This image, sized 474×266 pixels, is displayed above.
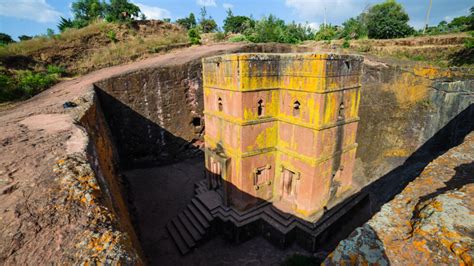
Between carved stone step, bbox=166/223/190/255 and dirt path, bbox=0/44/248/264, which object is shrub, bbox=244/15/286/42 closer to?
carved stone step, bbox=166/223/190/255

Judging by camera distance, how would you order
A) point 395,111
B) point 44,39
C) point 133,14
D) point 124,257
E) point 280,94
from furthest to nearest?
1. point 133,14
2. point 44,39
3. point 395,111
4. point 280,94
5. point 124,257

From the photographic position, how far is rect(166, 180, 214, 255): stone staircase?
8.17m

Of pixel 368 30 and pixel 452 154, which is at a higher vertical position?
pixel 368 30

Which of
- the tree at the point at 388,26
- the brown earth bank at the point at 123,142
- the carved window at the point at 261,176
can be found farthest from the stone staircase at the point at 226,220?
the tree at the point at 388,26

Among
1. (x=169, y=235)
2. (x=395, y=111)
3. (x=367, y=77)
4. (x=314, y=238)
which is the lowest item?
(x=169, y=235)

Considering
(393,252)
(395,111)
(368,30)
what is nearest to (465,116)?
(395,111)

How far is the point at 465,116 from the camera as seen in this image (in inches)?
336

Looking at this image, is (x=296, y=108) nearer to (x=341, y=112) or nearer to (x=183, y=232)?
(x=341, y=112)

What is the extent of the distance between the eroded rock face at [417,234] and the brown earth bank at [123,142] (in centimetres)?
172

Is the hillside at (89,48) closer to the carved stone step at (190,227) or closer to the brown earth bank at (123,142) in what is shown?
the brown earth bank at (123,142)

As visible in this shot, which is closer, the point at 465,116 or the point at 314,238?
the point at 314,238

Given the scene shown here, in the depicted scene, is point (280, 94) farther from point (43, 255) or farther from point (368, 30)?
point (368, 30)

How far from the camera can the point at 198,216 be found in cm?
871

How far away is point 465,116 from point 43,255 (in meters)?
12.4
